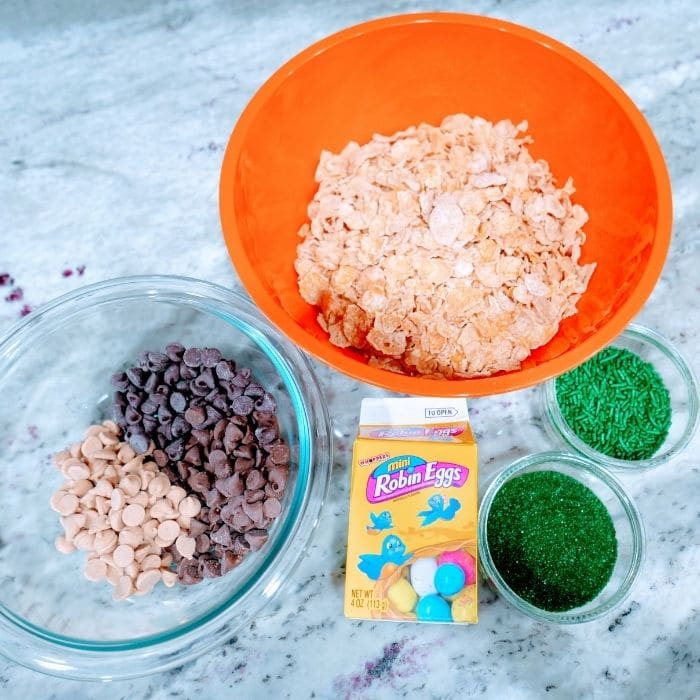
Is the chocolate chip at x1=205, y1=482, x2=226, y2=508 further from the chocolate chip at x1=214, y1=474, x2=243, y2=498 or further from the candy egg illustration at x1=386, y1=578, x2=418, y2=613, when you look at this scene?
the candy egg illustration at x1=386, y1=578, x2=418, y2=613

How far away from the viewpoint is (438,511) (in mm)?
1038

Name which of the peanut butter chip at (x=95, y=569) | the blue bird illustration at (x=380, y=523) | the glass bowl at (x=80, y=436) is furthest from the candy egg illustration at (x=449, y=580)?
the peanut butter chip at (x=95, y=569)

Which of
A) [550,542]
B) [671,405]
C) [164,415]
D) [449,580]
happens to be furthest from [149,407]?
[671,405]

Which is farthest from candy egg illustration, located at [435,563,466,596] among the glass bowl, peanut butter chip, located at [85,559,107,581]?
peanut butter chip, located at [85,559,107,581]

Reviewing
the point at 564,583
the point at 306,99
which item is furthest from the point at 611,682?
the point at 306,99

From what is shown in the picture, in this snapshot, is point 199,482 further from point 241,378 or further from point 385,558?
point 385,558

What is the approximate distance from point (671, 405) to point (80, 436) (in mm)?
1062

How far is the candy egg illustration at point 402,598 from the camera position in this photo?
1014 mm

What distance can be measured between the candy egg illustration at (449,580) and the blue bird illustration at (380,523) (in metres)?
0.10

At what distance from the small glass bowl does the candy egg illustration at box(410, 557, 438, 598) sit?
0.10m

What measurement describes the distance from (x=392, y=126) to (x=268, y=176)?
0.88ft

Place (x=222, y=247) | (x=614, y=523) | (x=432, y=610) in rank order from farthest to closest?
(x=222, y=247)
(x=614, y=523)
(x=432, y=610)

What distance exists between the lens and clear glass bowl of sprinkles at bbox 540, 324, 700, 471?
3.65 feet

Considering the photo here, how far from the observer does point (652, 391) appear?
116 cm
